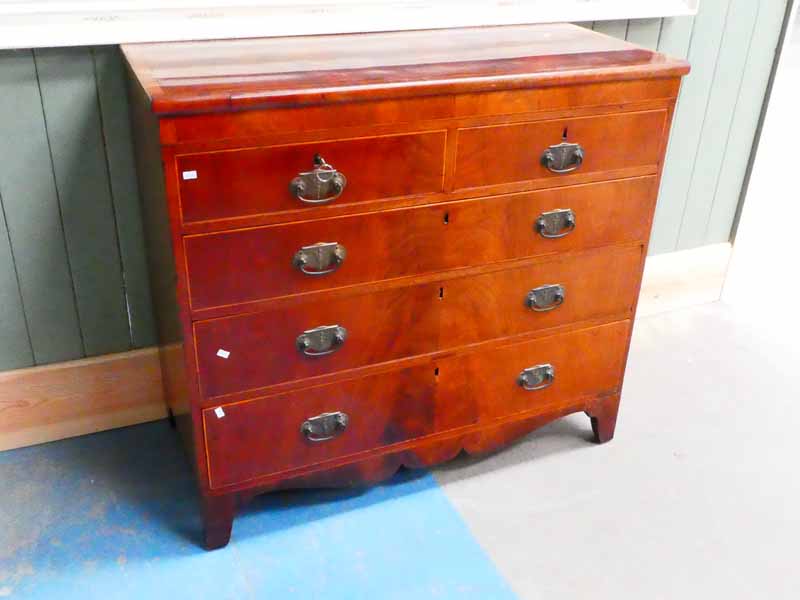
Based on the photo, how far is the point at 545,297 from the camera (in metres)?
1.85

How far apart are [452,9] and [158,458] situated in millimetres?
1345

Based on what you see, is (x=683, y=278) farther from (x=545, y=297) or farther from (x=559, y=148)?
(x=559, y=148)

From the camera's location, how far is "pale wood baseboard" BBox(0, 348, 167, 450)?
6.54 ft

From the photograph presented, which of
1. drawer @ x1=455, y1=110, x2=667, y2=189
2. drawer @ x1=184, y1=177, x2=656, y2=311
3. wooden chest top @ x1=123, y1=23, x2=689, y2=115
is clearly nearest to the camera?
wooden chest top @ x1=123, y1=23, x2=689, y2=115

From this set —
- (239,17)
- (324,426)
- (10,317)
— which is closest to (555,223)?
(324,426)

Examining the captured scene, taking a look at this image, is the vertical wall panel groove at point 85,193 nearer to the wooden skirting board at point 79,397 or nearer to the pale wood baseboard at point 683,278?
the wooden skirting board at point 79,397

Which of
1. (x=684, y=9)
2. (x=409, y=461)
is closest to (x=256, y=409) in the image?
(x=409, y=461)

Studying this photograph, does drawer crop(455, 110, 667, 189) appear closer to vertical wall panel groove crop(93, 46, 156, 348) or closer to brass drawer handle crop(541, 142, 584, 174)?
brass drawer handle crop(541, 142, 584, 174)

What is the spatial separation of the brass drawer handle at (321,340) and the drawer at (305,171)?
0.90ft

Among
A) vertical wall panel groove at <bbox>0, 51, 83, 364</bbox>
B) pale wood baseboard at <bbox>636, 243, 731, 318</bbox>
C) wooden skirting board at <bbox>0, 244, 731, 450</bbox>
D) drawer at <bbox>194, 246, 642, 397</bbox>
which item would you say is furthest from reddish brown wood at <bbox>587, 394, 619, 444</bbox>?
vertical wall panel groove at <bbox>0, 51, 83, 364</bbox>

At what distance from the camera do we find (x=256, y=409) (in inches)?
65.7

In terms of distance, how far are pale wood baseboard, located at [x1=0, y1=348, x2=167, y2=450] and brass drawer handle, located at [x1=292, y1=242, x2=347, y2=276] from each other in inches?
28.5

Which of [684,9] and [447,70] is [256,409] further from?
[684,9]

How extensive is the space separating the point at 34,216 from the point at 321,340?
756mm
